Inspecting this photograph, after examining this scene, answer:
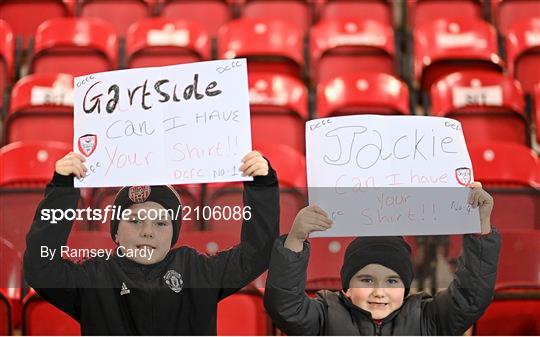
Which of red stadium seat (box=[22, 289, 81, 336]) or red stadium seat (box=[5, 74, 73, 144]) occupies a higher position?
red stadium seat (box=[5, 74, 73, 144])

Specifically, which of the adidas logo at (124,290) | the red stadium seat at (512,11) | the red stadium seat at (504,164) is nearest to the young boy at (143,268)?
the adidas logo at (124,290)

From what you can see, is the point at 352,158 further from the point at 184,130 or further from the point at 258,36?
the point at 258,36

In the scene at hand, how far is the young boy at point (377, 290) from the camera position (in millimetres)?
1593

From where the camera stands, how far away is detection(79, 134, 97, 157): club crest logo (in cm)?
163

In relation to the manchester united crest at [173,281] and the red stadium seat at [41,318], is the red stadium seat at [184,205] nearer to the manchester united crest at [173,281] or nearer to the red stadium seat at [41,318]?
the manchester united crest at [173,281]

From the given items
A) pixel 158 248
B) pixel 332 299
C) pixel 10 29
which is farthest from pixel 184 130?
pixel 10 29

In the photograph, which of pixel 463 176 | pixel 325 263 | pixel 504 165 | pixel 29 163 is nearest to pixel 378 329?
pixel 325 263

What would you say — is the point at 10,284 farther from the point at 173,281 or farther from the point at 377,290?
the point at 377,290

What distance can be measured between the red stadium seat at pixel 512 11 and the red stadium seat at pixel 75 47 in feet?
5.53

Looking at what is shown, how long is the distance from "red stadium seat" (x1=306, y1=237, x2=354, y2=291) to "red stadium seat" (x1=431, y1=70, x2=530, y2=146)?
157 centimetres

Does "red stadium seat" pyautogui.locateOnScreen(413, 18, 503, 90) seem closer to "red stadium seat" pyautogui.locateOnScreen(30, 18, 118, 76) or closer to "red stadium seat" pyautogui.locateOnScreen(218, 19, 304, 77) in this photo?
"red stadium seat" pyautogui.locateOnScreen(218, 19, 304, 77)

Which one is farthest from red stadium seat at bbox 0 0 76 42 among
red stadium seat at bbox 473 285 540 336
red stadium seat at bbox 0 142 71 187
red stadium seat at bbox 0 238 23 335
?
red stadium seat at bbox 473 285 540 336

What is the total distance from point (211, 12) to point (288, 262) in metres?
2.86

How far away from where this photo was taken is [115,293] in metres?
1.61
